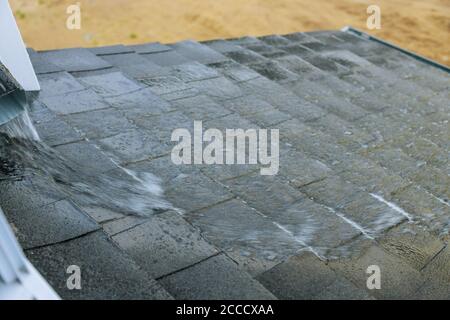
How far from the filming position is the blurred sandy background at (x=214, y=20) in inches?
490

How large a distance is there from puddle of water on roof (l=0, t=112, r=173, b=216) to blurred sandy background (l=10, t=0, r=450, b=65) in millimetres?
9490

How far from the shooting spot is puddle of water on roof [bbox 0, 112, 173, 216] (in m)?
2.70

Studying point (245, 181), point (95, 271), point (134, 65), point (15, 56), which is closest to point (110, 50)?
point (134, 65)

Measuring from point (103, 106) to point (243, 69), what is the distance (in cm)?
221

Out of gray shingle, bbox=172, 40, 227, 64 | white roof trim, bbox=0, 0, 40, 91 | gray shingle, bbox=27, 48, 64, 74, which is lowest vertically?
gray shingle, bbox=172, 40, 227, 64

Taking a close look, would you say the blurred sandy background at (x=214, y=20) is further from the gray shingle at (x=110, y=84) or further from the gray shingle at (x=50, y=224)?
the gray shingle at (x=50, y=224)

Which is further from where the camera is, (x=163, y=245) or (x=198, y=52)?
(x=198, y=52)

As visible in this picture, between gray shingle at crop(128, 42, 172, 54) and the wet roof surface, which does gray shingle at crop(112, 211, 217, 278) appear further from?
gray shingle at crop(128, 42, 172, 54)

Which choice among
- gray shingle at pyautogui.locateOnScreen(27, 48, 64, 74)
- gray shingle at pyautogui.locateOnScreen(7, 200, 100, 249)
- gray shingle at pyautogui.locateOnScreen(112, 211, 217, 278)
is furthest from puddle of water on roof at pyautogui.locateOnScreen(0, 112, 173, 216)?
gray shingle at pyautogui.locateOnScreen(27, 48, 64, 74)

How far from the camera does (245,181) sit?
3445mm

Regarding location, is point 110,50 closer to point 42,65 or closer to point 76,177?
point 42,65

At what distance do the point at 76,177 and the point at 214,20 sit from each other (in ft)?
38.7

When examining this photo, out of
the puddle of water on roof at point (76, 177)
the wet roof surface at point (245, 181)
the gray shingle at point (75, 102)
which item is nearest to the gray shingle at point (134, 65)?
the wet roof surface at point (245, 181)
